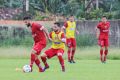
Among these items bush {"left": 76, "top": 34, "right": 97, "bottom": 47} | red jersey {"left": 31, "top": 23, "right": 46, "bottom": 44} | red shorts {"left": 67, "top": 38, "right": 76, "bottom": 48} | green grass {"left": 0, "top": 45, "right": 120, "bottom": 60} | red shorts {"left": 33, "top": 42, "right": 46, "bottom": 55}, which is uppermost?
red jersey {"left": 31, "top": 23, "right": 46, "bottom": 44}

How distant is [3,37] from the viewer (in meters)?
33.4

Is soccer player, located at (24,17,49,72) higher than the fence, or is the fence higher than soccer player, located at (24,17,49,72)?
soccer player, located at (24,17,49,72)

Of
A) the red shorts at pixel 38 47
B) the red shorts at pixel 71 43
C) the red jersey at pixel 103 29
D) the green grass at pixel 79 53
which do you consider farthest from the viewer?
the green grass at pixel 79 53

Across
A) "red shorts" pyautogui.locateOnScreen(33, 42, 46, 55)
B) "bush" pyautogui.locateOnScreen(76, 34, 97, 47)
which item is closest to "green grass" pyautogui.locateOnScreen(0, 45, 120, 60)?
"bush" pyautogui.locateOnScreen(76, 34, 97, 47)

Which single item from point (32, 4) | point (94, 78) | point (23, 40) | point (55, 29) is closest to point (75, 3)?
point (32, 4)

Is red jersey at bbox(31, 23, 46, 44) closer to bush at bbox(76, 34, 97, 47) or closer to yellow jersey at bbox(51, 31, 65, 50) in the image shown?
yellow jersey at bbox(51, 31, 65, 50)

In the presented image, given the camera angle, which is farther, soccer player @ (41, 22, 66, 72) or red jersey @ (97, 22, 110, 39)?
red jersey @ (97, 22, 110, 39)

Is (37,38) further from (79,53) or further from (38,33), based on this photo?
(79,53)

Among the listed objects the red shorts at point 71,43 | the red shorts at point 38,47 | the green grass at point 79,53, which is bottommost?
the green grass at point 79,53

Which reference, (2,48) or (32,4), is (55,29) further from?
(32,4)

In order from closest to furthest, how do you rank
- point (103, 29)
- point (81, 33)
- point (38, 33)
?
1. point (38, 33)
2. point (103, 29)
3. point (81, 33)

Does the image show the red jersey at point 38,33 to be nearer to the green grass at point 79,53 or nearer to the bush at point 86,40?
the green grass at point 79,53

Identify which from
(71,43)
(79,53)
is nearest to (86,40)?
(79,53)

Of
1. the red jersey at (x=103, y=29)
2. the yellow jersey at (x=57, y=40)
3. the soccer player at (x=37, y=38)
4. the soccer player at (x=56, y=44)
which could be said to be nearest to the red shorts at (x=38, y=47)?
the soccer player at (x=37, y=38)
